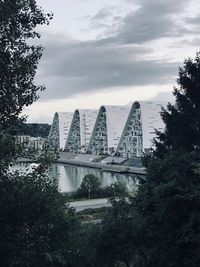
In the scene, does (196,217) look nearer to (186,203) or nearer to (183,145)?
(186,203)

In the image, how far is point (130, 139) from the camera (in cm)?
5778

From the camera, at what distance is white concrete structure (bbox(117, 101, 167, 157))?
5269 cm

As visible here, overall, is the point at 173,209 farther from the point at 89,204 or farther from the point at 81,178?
the point at 81,178

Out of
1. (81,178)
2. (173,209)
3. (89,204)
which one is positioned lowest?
(89,204)

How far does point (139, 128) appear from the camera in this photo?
2213 inches

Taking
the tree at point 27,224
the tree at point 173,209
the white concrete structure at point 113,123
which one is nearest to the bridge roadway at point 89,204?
the tree at point 173,209

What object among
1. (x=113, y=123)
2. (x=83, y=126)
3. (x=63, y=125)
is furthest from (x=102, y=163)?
(x=63, y=125)

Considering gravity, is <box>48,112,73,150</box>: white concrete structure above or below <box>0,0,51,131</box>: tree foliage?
above

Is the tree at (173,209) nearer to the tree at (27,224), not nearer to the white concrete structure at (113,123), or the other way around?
the tree at (27,224)

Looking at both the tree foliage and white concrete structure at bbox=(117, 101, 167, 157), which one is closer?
the tree foliage

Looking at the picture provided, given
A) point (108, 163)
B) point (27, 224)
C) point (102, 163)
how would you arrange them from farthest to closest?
point (102, 163)
point (108, 163)
point (27, 224)

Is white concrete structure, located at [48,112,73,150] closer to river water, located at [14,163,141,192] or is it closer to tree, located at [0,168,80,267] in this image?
river water, located at [14,163,141,192]

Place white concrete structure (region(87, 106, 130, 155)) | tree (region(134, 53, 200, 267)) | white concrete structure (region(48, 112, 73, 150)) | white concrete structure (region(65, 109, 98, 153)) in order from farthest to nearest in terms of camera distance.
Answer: white concrete structure (region(48, 112, 73, 150))
white concrete structure (region(65, 109, 98, 153))
white concrete structure (region(87, 106, 130, 155))
tree (region(134, 53, 200, 267))

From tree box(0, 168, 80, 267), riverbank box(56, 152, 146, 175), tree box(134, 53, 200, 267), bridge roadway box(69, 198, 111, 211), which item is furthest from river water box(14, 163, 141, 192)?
tree box(0, 168, 80, 267)
